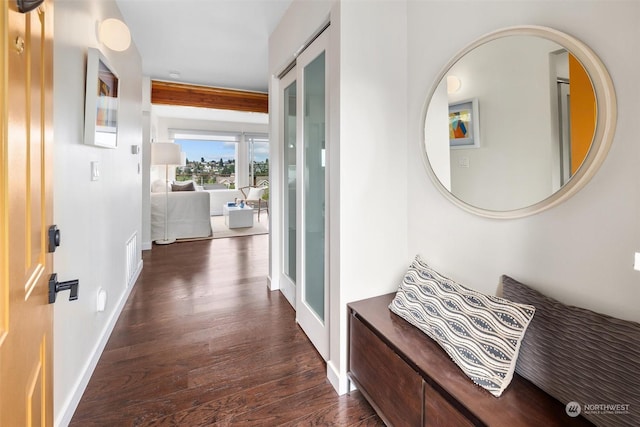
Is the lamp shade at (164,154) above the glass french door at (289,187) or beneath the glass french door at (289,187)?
above

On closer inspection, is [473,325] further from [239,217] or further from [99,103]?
[239,217]

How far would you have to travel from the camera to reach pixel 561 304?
1063mm

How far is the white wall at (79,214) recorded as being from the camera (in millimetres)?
1412

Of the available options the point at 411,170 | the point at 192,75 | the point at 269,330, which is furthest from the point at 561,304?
the point at 192,75

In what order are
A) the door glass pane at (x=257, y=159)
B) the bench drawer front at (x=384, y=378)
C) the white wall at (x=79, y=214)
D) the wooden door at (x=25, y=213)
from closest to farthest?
the wooden door at (x=25, y=213) → the bench drawer front at (x=384, y=378) → the white wall at (x=79, y=214) → the door glass pane at (x=257, y=159)

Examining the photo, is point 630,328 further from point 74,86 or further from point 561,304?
point 74,86

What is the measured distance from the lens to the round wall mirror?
3.35ft

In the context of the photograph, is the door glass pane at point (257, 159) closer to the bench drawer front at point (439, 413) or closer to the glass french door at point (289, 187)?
the glass french door at point (289, 187)

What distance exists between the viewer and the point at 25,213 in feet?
2.27

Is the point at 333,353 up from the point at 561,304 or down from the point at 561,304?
down

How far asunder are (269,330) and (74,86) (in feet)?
6.41

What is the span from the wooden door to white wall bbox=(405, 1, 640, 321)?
1560mm
